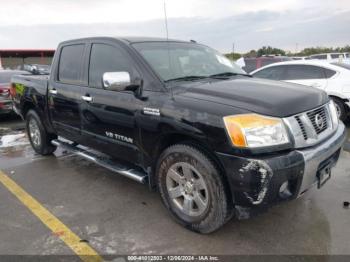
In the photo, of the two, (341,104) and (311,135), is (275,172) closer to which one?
(311,135)

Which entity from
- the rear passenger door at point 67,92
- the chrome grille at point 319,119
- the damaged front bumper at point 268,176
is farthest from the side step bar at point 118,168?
the chrome grille at point 319,119

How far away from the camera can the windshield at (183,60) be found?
144 inches

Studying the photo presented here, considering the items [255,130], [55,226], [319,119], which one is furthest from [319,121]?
[55,226]

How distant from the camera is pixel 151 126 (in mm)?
3367

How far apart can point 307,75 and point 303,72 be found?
5.6 inches

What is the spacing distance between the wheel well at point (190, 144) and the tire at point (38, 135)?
9.38 ft

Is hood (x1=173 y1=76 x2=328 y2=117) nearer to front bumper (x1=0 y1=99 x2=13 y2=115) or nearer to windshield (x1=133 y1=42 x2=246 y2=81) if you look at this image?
windshield (x1=133 y1=42 x2=246 y2=81)

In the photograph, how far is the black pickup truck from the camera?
276 cm

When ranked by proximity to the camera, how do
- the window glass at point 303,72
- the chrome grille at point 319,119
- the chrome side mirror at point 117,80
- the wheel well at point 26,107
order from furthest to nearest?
1. the window glass at point 303,72
2. the wheel well at point 26,107
3. the chrome side mirror at point 117,80
4. the chrome grille at point 319,119

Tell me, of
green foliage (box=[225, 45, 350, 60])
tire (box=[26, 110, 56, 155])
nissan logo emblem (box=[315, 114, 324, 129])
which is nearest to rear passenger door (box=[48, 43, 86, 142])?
tire (box=[26, 110, 56, 155])

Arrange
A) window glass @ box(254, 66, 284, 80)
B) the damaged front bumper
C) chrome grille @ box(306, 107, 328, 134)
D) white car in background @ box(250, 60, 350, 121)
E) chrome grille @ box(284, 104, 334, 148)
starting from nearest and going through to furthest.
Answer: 1. the damaged front bumper
2. chrome grille @ box(284, 104, 334, 148)
3. chrome grille @ box(306, 107, 328, 134)
4. white car in background @ box(250, 60, 350, 121)
5. window glass @ box(254, 66, 284, 80)

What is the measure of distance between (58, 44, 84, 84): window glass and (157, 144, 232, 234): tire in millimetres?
1897

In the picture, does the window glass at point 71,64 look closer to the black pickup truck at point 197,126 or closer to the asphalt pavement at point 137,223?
the black pickup truck at point 197,126

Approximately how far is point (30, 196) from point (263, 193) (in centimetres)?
291
